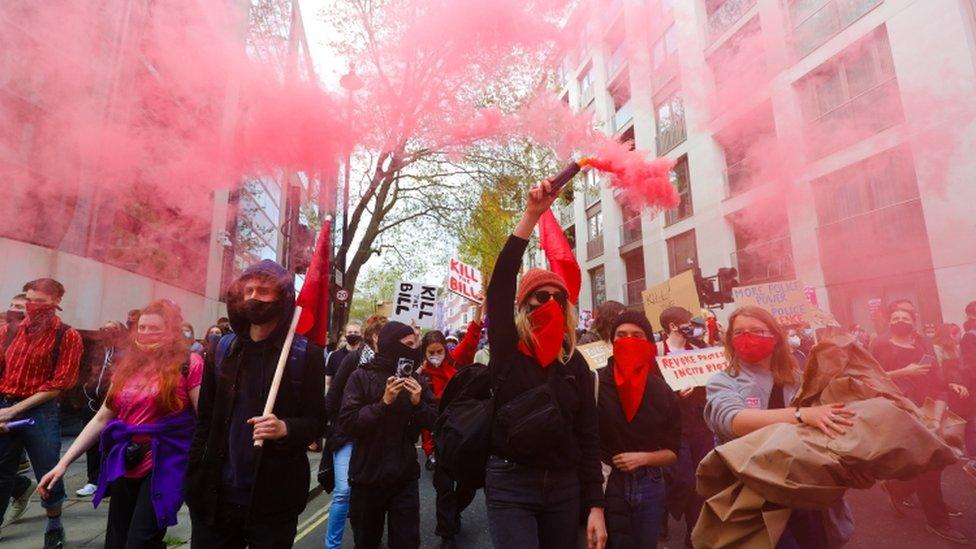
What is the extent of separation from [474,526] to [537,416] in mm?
3438

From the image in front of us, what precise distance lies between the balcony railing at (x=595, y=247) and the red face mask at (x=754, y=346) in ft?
83.3

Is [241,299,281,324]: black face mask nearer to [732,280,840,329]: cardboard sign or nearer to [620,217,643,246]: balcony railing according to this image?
[732,280,840,329]: cardboard sign

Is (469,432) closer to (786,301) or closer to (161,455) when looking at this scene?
(161,455)

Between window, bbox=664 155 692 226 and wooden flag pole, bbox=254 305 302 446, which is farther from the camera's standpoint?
window, bbox=664 155 692 226

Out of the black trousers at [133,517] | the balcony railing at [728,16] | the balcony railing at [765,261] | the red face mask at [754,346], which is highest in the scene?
the balcony railing at [728,16]

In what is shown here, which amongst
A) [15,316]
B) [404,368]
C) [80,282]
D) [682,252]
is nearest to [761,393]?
[404,368]

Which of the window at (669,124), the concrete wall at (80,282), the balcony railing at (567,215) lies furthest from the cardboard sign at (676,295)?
the balcony railing at (567,215)

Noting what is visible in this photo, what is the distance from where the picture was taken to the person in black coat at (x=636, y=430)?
2840 millimetres

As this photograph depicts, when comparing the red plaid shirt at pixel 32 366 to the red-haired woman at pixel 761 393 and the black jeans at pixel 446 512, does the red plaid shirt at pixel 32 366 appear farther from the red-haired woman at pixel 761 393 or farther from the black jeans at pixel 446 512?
the red-haired woman at pixel 761 393

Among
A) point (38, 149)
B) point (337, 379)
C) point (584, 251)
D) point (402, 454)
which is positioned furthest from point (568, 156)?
point (584, 251)

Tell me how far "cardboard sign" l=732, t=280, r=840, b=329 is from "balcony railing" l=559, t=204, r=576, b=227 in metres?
24.1

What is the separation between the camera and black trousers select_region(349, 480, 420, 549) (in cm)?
347

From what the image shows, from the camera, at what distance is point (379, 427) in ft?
11.9

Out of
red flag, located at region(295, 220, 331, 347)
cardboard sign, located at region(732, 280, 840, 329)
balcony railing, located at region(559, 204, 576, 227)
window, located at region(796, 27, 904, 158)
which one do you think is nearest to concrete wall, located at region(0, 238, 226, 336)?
red flag, located at region(295, 220, 331, 347)
